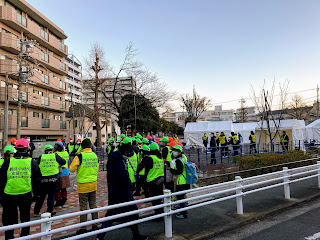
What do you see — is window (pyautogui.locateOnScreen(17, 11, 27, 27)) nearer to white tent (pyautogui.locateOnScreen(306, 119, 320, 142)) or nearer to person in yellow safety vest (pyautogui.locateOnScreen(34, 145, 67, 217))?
person in yellow safety vest (pyautogui.locateOnScreen(34, 145, 67, 217))

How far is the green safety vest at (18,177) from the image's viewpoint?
3.71m

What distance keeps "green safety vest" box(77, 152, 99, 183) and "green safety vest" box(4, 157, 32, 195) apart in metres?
0.87

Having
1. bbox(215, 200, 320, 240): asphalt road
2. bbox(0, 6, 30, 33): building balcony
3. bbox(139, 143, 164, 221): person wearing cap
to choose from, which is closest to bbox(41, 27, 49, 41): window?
bbox(0, 6, 30, 33): building balcony

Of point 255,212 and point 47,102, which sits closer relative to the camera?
point 255,212

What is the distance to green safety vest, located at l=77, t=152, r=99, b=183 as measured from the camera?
4.36m

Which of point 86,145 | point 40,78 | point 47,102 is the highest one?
point 40,78

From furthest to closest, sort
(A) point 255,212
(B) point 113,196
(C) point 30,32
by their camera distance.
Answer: (C) point 30,32, (A) point 255,212, (B) point 113,196

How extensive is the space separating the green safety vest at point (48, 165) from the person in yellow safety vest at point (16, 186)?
1.30 meters

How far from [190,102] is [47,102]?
74.6 feet

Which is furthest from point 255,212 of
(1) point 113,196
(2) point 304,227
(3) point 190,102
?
(3) point 190,102

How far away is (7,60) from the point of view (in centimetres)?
1911

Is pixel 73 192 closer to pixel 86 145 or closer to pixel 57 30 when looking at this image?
pixel 86 145

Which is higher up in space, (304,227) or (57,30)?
(57,30)

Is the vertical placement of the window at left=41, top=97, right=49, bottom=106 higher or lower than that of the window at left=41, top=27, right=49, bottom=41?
lower
